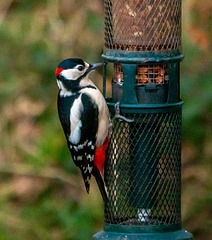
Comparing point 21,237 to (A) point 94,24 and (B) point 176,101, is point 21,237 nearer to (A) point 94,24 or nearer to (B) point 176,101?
(A) point 94,24

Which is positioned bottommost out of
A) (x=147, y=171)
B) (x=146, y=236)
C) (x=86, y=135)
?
(x=146, y=236)

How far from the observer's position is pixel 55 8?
8336 mm

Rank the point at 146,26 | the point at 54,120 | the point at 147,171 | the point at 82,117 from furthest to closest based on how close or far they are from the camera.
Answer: the point at 54,120
the point at 82,117
the point at 147,171
the point at 146,26

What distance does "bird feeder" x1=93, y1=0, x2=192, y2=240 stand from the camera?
567 cm

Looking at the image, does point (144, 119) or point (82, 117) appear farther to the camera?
point (82, 117)

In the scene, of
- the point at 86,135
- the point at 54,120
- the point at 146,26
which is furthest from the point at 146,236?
the point at 54,120

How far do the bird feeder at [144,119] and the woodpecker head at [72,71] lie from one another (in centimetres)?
28

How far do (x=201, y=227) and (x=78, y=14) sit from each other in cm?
240

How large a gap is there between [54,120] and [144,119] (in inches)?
100

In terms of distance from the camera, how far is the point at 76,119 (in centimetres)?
605

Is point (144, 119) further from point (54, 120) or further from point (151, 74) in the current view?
point (54, 120)

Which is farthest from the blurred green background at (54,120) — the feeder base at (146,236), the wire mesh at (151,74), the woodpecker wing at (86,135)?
the feeder base at (146,236)

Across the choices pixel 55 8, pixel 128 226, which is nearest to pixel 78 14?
pixel 55 8

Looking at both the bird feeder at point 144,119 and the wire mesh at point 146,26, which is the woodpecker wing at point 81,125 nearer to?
the bird feeder at point 144,119
